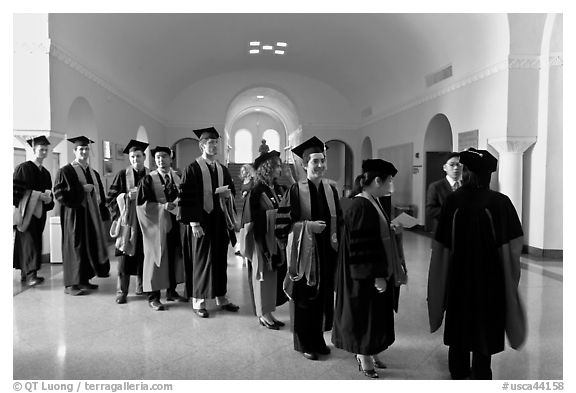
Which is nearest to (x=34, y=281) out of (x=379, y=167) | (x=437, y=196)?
(x=379, y=167)

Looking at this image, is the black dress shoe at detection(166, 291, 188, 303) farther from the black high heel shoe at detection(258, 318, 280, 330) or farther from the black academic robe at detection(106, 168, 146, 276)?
the black high heel shoe at detection(258, 318, 280, 330)

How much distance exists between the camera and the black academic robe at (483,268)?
2.83m

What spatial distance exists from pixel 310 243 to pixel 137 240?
2546 millimetres

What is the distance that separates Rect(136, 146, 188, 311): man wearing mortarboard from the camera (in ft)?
16.0

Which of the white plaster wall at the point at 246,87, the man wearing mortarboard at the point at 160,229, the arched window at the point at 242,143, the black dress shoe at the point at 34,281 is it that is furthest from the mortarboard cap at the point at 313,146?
the arched window at the point at 242,143

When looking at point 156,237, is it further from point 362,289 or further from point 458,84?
point 458,84

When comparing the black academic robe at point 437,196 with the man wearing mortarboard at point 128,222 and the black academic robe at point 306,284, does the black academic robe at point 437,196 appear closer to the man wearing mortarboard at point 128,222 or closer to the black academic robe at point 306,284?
the black academic robe at point 306,284

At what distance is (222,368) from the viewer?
328 centimetres

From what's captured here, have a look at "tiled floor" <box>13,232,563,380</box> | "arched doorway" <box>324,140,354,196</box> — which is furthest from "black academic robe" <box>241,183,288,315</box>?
"arched doorway" <box>324,140,354,196</box>

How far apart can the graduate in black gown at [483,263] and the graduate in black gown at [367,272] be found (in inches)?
17.5

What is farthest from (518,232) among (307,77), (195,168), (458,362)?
(307,77)

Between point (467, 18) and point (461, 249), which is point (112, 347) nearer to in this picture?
point (461, 249)

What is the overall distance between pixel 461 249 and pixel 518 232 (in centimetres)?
37
